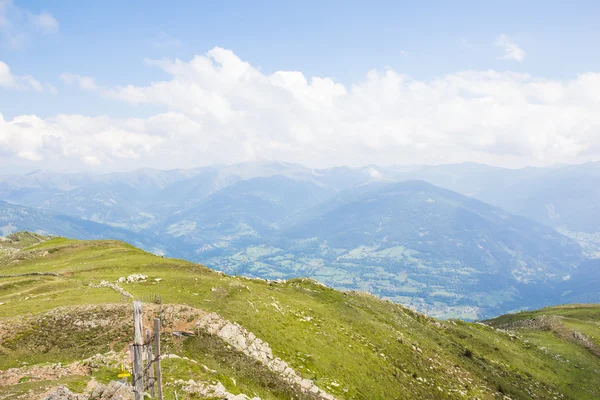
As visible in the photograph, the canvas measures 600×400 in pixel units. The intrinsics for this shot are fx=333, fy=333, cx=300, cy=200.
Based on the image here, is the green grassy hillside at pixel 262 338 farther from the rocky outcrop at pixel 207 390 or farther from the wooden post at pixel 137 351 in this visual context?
the wooden post at pixel 137 351

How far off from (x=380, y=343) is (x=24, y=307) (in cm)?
4117

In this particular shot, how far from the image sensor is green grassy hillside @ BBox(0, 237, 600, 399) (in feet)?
90.3

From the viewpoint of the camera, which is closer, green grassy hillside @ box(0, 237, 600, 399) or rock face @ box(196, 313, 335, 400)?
green grassy hillside @ box(0, 237, 600, 399)

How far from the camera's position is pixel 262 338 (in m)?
34.6

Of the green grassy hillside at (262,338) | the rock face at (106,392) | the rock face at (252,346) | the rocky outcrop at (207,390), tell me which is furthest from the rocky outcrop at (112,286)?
the rock face at (106,392)

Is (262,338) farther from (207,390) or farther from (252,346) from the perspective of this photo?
(207,390)

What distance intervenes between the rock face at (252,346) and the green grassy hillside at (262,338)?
17.8 inches

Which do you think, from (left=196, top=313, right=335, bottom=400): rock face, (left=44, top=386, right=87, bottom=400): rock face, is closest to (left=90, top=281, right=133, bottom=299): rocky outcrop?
(left=196, top=313, right=335, bottom=400): rock face

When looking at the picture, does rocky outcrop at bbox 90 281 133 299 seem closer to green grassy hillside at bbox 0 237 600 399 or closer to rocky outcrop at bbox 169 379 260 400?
green grassy hillside at bbox 0 237 600 399

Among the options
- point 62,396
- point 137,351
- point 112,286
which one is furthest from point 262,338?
point 112,286

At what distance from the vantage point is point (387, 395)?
34750 millimetres

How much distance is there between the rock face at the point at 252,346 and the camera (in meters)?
30.6

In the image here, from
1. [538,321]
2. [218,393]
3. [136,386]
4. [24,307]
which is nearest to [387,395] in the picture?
[218,393]

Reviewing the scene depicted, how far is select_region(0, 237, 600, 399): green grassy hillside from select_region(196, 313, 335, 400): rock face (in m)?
0.45
